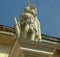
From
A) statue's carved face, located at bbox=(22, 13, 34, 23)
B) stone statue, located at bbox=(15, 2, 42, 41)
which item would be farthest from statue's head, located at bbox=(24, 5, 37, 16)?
statue's carved face, located at bbox=(22, 13, 34, 23)

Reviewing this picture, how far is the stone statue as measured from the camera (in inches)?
308

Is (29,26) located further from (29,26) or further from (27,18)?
(27,18)

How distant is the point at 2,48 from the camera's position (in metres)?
12.7

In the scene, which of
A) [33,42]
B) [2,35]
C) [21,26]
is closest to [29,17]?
[21,26]

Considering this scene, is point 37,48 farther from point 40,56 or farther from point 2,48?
point 2,48

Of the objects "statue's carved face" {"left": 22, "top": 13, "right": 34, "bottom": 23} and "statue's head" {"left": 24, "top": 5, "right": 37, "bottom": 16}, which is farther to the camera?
"statue's head" {"left": 24, "top": 5, "right": 37, "bottom": 16}

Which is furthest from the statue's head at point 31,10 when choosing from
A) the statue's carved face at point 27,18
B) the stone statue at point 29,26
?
the statue's carved face at point 27,18

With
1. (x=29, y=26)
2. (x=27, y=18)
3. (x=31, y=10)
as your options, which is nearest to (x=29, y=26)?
(x=29, y=26)

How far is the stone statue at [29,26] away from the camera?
7820mm

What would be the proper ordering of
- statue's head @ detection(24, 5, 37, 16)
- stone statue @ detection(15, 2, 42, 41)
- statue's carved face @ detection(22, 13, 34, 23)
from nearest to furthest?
stone statue @ detection(15, 2, 42, 41)
statue's carved face @ detection(22, 13, 34, 23)
statue's head @ detection(24, 5, 37, 16)

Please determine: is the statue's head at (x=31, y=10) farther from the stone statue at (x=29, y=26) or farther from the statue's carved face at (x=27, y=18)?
the statue's carved face at (x=27, y=18)

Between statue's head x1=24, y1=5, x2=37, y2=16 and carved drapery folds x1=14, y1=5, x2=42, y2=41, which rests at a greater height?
statue's head x1=24, y1=5, x2=37, y2=16

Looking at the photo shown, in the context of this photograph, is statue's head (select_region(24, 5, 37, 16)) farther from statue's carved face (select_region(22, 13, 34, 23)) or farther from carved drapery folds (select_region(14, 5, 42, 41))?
statue's carved face (select_region(22, 13, 34, 23))

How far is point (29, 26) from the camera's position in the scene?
26.2ft
